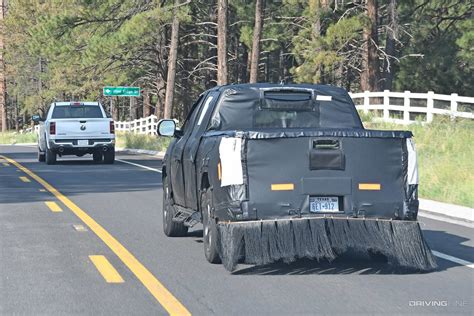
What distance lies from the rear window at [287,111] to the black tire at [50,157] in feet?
69.6

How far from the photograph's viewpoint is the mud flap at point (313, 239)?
33.2 feet

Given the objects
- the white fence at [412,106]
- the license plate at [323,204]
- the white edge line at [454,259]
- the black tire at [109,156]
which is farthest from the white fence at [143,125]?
the license plate at [323,204]

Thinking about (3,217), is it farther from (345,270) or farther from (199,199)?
(345,270)

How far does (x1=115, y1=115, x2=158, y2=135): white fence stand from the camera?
5834cm

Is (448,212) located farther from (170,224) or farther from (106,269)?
(106,269)

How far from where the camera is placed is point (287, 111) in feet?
39.2

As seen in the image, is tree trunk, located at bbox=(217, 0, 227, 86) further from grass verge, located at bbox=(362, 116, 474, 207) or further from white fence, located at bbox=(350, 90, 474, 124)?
grass verge, located at bbox=(362, 116, 474, 207)

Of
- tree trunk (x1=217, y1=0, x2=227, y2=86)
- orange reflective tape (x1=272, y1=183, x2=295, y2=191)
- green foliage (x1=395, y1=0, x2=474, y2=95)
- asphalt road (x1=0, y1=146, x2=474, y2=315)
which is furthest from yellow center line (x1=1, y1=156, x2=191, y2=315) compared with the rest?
green foliage (x1=395, y1=0, x2=474, y2=95)

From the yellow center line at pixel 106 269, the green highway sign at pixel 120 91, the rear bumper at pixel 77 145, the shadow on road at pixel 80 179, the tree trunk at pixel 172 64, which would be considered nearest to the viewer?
the yellow center line at pixel 106 269

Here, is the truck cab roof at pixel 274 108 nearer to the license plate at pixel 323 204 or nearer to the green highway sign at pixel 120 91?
the license plate at pixel 323 204

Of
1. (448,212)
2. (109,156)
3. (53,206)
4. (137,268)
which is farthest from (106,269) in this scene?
(109,156)

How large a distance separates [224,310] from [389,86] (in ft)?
132

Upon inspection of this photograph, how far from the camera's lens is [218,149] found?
411 inches

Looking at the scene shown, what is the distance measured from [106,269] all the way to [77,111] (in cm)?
2327
